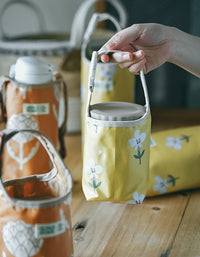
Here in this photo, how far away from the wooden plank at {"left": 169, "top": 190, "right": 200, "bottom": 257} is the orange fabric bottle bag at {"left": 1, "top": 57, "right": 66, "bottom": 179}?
0.39m

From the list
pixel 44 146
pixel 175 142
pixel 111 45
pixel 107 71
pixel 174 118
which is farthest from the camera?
pixel 174 118

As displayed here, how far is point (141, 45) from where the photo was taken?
1.10m

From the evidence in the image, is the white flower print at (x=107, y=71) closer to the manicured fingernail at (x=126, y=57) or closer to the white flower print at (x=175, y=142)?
the white flower print at (x=175, y=142)

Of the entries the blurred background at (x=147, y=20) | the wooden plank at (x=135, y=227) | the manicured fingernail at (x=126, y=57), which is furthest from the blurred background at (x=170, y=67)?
the manicured fingernail at (x=126, y=57)

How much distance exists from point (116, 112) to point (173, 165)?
391 mm

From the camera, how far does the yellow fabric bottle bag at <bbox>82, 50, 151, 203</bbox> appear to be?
0.81 m

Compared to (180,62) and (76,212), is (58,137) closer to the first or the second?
(76,212)

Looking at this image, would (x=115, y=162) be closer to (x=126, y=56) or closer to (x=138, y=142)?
(x=138, y=142)

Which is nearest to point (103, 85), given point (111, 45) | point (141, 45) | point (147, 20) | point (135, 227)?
point (141, 45)

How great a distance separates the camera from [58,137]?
126cm

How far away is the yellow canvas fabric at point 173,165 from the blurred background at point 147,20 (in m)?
0.79

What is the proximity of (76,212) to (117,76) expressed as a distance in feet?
1.74

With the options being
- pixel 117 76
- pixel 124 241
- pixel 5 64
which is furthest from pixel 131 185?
pixel 5 64

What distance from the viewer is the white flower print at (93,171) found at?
83cm
